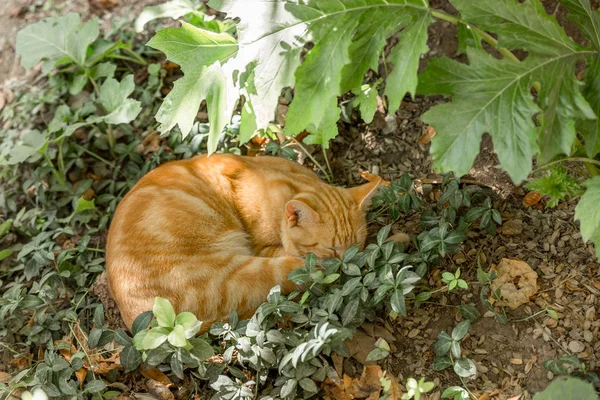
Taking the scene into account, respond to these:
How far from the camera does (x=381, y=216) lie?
3545mm

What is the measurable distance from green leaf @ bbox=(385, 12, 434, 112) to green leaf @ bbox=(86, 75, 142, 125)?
5.96ft

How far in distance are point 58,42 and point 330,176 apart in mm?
Answer: 2052

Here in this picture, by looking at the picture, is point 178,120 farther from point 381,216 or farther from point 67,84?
point 67,84

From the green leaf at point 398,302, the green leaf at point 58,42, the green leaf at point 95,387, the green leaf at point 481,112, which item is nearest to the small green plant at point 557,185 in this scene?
the green leaf at point 481,112

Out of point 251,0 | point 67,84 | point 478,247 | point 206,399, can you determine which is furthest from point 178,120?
point 67,84

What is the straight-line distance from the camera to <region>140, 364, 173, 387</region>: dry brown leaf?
3033 mm

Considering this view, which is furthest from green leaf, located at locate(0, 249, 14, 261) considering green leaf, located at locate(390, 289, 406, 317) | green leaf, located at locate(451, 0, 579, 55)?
green leaf, located at locate(451, 0, 579, 55)

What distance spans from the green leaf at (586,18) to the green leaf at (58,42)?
9.65ft

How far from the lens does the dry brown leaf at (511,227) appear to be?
3170 mm

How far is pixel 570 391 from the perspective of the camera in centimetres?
232

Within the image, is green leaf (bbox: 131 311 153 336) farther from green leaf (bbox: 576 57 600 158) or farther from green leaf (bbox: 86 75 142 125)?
green leaf (bbox: 576 57 600 158)

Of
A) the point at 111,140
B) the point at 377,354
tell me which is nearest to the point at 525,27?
the point at 377,354

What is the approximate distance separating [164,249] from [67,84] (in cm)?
198

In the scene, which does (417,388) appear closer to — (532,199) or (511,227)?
(511,227)
